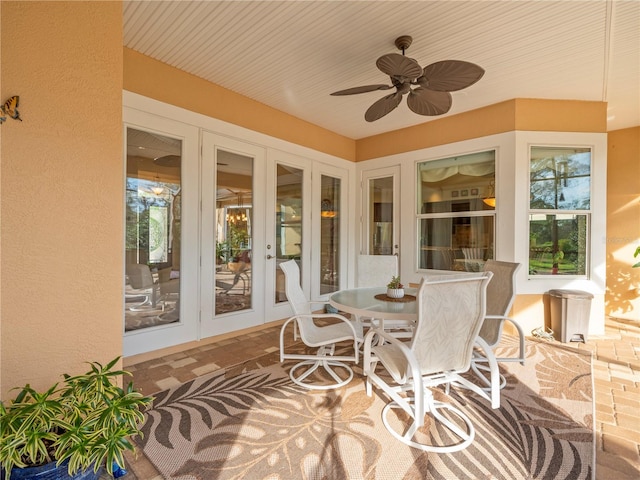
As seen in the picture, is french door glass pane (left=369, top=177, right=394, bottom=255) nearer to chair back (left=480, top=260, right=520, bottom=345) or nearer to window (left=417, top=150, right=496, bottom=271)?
window (left=417, top=150, right=496, bottom=271)

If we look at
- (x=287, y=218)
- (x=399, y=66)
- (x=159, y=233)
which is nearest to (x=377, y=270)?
(x=287, y=218)

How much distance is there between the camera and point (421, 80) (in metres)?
2.56

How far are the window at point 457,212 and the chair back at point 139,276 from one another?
3.82m

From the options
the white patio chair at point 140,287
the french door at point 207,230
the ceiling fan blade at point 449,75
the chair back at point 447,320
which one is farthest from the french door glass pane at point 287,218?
the chair back at point 447,320

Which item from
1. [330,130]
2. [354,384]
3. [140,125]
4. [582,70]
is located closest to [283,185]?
[330,130]

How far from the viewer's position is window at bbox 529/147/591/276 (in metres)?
4.05

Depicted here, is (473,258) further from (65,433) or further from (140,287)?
(65,433)

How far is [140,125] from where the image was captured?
10.1 feet

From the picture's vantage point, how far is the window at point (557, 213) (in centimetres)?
405

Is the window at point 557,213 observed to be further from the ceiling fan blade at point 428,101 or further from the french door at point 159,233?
the french door at point 159,233

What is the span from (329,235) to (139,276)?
3018 millimetres

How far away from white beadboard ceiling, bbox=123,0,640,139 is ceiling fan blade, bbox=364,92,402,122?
52cm

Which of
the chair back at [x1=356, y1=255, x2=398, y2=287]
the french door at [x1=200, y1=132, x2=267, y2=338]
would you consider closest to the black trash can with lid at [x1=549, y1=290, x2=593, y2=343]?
the chair back at [x1=356, y1=255, x2=398, y2=287]

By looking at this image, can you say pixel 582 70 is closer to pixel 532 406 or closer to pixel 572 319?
pixel 572 319
